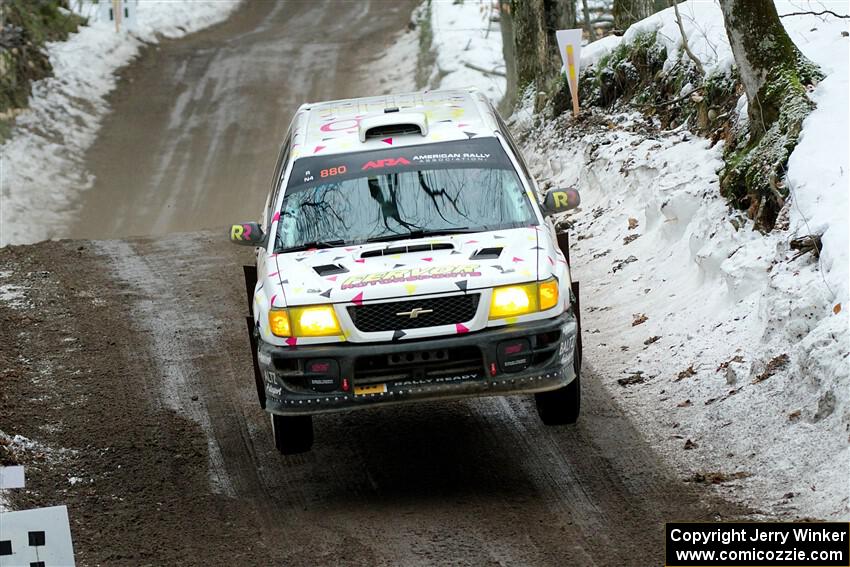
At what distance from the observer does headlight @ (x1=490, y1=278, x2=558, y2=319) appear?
22.5ft

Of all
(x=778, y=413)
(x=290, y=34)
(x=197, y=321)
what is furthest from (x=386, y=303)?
(x=290, y=34)

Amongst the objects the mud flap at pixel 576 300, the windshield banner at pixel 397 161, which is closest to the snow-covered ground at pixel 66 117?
the windshield banner at pixel 397 161

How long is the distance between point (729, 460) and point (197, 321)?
19.2 ft

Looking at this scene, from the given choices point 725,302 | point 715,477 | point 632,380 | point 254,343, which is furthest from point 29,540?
point 725,302

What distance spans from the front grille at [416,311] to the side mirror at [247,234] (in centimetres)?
135

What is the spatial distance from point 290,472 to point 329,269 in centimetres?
148

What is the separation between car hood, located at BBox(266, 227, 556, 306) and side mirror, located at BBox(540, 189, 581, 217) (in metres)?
0.35

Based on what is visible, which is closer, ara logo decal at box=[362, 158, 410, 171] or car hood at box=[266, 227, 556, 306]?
car hood at box=[266, 227, 556, 306]

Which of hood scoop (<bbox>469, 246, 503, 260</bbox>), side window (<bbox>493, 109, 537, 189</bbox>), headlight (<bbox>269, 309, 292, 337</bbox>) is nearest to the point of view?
headlight (<bbox>269, 309, 292, 337</bbox>)

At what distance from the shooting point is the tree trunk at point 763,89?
9688 mm

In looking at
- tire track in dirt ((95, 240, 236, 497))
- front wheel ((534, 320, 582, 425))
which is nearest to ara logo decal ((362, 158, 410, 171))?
front wheel ((534, 320, 582, 425))

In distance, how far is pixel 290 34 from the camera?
3306cm

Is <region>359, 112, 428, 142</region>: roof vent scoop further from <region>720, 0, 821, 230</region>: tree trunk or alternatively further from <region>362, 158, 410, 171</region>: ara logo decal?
<region>720, 0, 821, 230</region>: tree trunk

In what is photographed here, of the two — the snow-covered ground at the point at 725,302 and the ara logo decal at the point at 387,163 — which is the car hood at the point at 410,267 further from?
the snow-covered ground at the point at 725,302
